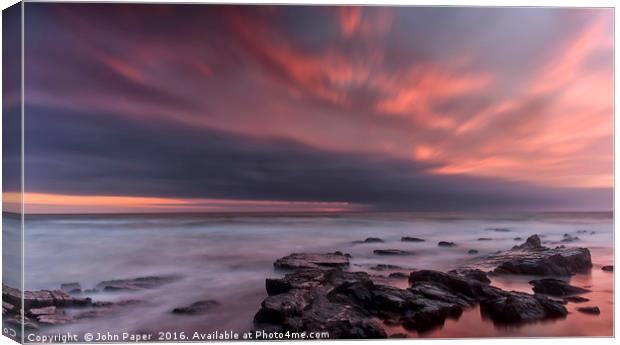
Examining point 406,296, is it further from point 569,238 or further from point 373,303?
point 569,238

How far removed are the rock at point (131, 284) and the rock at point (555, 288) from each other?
3.69 m

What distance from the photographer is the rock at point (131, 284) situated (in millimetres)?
4148

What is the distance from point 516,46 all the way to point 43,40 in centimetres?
448

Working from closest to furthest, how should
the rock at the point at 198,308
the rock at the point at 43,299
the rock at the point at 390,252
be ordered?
the rock at the point at 43,299 → the rock at the point at 198,308 → the rock at the point at 390,252

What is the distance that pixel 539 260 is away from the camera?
4.45 metres

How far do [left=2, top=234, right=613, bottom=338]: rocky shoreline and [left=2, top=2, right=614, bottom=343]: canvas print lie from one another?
0.06 ft

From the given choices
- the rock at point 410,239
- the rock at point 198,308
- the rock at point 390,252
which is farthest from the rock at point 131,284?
the rock at point 410,239

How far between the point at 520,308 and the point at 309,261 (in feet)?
6.76

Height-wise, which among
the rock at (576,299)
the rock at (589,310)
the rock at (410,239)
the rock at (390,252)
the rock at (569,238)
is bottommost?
the rock at (589,310)

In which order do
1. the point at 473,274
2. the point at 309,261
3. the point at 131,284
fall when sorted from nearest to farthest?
1. the point at 131,284
2. the point at 309,261
3. the point at 473,274

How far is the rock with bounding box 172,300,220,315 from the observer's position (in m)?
4.20

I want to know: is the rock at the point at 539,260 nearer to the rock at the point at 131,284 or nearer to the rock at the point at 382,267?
the rock at the point at 382,267

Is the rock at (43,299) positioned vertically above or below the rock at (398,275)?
below

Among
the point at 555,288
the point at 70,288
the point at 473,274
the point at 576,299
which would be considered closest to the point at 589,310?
the point at 576,299
